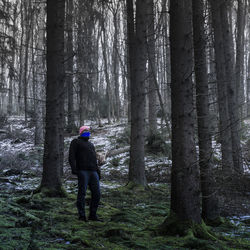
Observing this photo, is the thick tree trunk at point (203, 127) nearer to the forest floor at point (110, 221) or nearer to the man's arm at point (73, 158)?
the forest floor at point (110, 221)

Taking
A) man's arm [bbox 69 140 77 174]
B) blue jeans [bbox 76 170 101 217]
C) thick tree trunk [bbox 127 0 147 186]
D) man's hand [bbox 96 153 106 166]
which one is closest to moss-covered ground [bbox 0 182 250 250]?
blue jeans [bbox 76 170 101 217]

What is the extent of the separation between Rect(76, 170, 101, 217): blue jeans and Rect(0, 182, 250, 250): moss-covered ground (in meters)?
0.28

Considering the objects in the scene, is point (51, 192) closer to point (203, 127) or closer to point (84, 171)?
point (84, 171)

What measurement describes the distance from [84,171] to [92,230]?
1.27 metres

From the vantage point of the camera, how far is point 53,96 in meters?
7.98

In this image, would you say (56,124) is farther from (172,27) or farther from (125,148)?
(125,148)

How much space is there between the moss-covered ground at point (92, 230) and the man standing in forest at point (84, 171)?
1.16 ft

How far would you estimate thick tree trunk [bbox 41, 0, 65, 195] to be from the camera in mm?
7922

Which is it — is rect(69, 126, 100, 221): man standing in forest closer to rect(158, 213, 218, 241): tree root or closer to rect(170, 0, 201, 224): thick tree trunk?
rect(158, 213, 218, 241): tree root

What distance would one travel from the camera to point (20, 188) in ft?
29.3

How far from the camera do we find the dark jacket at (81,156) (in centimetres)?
583

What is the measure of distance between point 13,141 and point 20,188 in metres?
11.3

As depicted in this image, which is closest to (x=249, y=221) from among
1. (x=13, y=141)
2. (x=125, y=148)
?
(x=125, y=148)

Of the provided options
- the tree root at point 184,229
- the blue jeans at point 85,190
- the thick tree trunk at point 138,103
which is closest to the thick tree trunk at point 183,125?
the tree root at point 184,229
